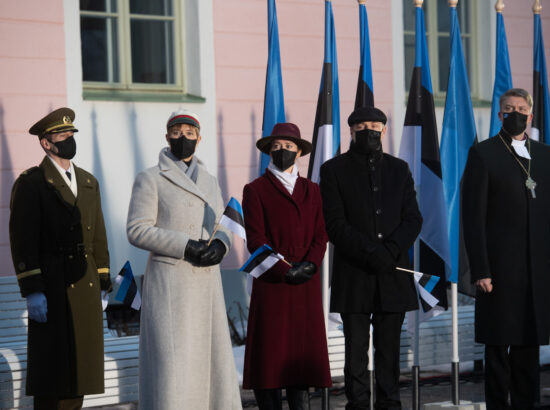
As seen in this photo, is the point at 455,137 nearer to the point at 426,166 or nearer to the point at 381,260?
the point at 426,166

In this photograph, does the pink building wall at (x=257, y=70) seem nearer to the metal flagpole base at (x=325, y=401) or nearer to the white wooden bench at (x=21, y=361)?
the white wooden bench at (x=21, y=361)

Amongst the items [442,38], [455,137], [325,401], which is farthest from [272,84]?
[442,38]

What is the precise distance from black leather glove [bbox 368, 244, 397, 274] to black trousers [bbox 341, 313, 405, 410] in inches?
11.5

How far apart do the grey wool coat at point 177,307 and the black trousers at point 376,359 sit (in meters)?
0.69

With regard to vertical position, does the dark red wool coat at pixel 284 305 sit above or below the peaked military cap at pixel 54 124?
below

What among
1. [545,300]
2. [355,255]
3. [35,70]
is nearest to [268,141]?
[355,255]

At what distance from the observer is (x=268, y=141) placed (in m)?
6.32

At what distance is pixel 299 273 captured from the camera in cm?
595

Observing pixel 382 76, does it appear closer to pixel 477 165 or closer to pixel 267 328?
pixel 477 165

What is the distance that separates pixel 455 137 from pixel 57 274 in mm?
3215

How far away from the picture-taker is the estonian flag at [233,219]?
5836mm

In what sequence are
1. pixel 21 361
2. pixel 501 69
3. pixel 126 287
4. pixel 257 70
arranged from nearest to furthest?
pixel 126 287 < pixel 21 361 < pixel 501 69 < pixel 257 70

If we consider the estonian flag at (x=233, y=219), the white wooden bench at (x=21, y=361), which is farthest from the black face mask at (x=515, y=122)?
the white wooden bench at (x=21, y=361)

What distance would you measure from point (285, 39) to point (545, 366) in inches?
148
